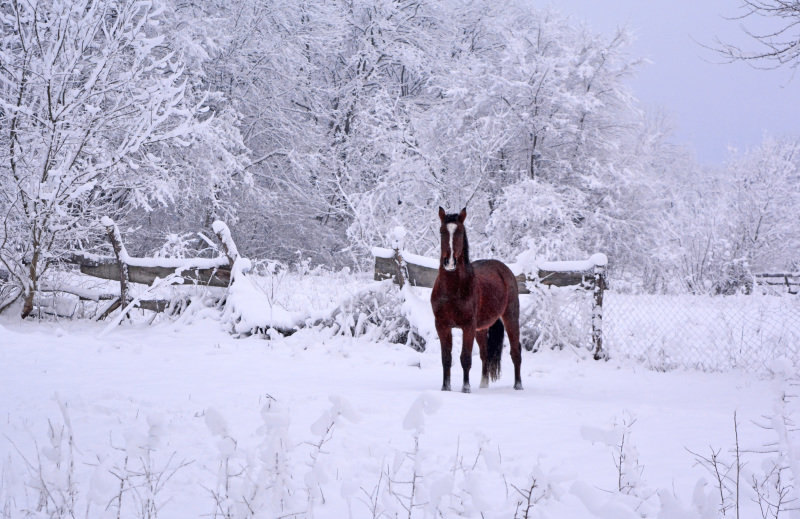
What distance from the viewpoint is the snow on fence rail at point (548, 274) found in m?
8.73

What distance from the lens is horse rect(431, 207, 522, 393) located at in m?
5.30

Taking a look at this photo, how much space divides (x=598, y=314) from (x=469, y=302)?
13.2ft

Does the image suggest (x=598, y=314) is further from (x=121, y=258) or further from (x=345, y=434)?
(x=121, y=258)

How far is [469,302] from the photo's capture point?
5422mm

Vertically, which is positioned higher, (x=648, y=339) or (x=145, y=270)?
(x=145, y=270)

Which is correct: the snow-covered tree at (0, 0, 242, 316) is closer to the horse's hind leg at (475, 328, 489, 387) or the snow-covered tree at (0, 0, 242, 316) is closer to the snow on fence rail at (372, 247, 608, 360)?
the snow on fence rail at (372, 247, 608, 360)

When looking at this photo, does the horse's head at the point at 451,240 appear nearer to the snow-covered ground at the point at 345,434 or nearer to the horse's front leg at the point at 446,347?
the horse's front leg at the point at 446,347

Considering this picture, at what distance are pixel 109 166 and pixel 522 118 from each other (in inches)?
484

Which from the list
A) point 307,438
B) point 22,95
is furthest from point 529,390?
point 22,95

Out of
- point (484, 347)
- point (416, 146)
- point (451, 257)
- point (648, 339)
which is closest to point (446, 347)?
point (484, 347)

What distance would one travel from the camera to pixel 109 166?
9680mm

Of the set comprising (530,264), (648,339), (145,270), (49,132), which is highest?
(49,132)

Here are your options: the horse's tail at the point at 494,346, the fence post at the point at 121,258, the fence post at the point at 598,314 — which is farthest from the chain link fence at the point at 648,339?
the fence post at the point at 121,258

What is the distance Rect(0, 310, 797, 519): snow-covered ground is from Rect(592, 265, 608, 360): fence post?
62 centimetres
